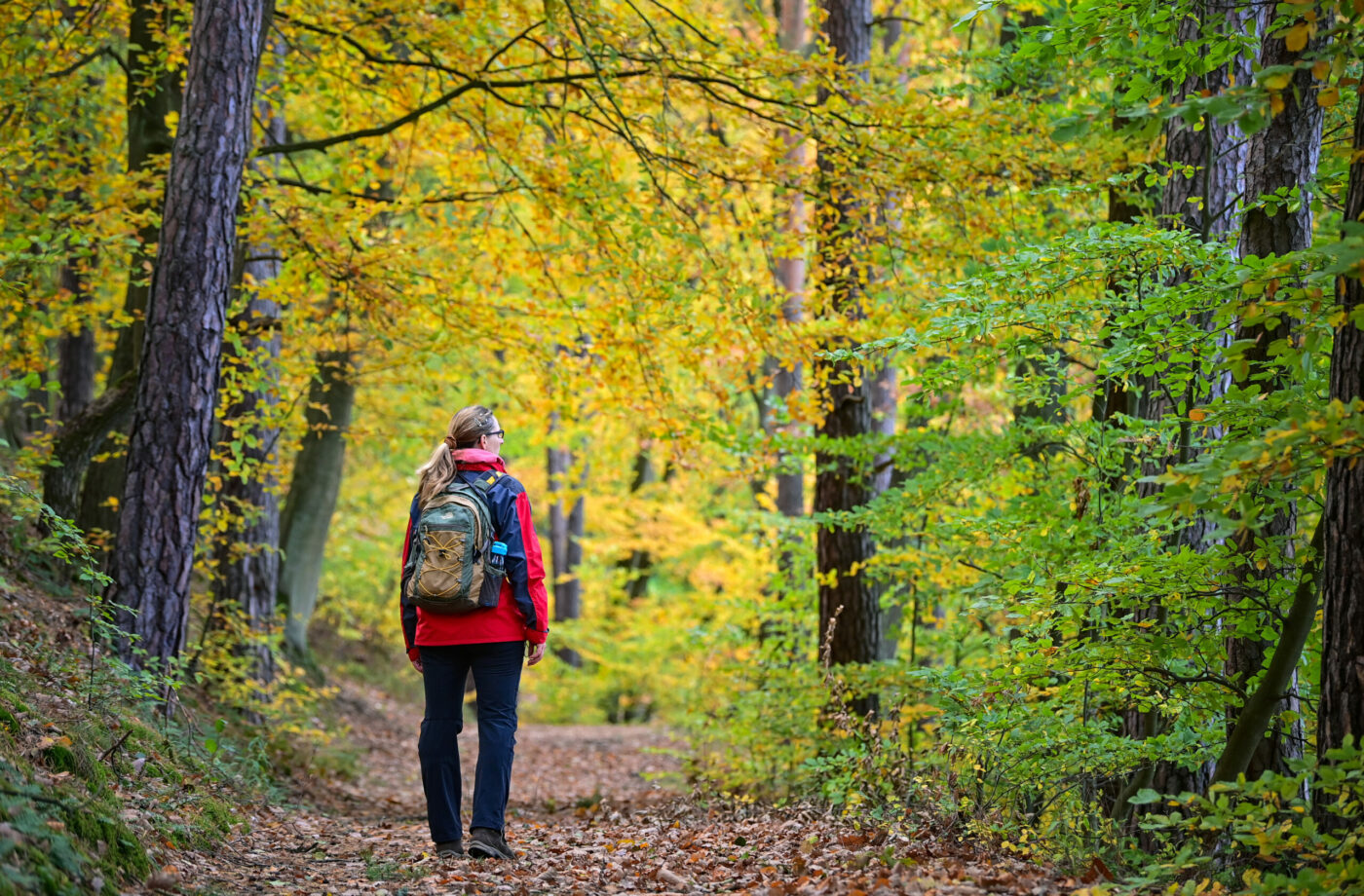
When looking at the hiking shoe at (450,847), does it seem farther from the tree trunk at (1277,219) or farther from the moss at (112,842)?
the tree trunk at (1277,219)

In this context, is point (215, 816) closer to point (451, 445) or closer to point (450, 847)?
point (450, 847)

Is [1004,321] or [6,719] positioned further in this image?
[1004,321]

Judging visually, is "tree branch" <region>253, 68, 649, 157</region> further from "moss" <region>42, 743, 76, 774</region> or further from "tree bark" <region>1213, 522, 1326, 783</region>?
"tree bark" <region>1213, 522, 1326, 783</region>

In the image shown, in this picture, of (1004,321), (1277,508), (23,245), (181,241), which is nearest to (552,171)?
(181,241)

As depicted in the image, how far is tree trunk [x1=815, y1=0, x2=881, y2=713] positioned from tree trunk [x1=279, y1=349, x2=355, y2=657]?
6896 mm

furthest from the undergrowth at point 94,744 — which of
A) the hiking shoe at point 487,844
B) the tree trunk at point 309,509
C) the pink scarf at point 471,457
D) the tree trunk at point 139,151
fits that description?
the tree trunk at point 309,509

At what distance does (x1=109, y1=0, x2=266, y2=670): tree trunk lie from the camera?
597cm

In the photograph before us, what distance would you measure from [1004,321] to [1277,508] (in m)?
1.34

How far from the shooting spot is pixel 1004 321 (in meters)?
4.64

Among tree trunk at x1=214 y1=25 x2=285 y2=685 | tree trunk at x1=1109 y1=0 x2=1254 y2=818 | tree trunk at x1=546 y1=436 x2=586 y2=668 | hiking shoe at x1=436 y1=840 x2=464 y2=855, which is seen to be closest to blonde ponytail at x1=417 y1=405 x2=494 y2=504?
hiking shoe at x1=436 y1=840 x2=464 y2=855

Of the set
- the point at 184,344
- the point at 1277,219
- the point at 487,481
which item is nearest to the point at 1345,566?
the point at 1277,219

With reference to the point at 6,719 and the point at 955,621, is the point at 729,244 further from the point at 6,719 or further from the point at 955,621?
the point at 6,719

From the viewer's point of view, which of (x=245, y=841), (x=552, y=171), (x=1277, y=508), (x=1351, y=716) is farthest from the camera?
(x=552, y=171)

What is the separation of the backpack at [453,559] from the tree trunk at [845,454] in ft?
10.6
